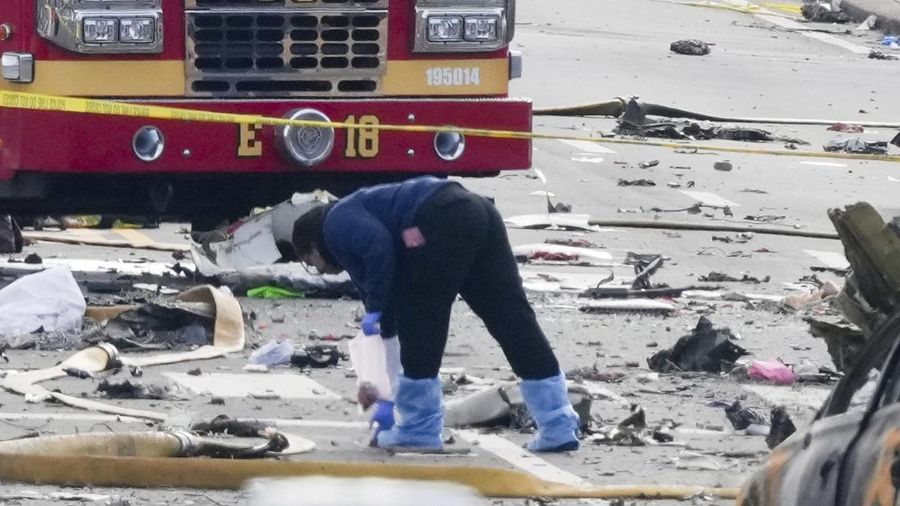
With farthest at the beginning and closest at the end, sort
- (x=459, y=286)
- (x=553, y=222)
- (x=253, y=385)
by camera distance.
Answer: (x=553, y=222) → (x=253, y=385) → (x=459, y=286)

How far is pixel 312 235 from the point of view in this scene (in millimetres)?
8008

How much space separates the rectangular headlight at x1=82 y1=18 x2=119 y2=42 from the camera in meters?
11.0

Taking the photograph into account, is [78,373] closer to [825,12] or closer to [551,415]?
[551,415]

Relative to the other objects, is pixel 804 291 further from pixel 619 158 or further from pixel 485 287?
pixel 619 158

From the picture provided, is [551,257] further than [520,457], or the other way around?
[551,257]

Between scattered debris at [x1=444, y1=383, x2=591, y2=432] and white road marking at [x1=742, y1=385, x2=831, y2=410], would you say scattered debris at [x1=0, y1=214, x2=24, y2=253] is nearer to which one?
scattered debris at [x1=444, y1=383, x2=591, y2=432]

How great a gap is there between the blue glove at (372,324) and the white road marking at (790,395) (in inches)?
85.0

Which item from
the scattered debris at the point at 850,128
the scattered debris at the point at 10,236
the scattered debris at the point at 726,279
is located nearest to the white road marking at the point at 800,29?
the scattered debris at the point at 850,128

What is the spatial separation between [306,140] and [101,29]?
1.25 meters

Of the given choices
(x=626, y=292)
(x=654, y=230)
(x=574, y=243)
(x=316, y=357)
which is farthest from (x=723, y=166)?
(x=316, y=357)

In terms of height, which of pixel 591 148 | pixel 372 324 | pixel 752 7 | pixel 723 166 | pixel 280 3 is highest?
pixel 280 3

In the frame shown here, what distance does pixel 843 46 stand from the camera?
32.0 metres

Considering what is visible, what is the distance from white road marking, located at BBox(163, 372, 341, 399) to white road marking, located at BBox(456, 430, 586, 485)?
101 cm

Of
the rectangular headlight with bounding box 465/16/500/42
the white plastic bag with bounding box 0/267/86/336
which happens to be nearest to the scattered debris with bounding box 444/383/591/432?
the white plastic bag with bounding box 0/267/86/336
